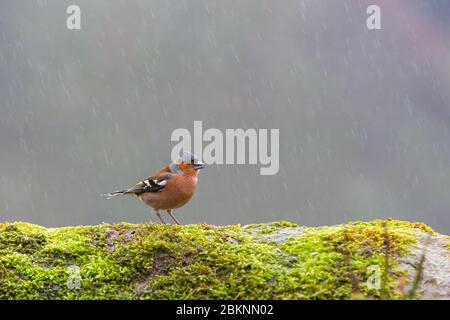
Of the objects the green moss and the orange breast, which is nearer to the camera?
the green moss

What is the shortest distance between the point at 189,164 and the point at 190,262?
10.8 ft

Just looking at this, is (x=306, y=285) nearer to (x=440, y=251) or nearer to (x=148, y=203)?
(x=440, y=251)

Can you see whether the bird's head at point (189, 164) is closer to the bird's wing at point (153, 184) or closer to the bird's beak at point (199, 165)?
the bird's beak at point (199, 165)

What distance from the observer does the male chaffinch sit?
720 cm

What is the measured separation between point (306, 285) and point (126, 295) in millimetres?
1283

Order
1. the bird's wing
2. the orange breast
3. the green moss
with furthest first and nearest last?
the bird's wing
the orange breast
the green moss

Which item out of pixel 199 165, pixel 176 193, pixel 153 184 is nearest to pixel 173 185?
pixel 176 193

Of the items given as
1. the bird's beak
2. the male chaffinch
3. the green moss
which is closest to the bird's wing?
the male chaffinch

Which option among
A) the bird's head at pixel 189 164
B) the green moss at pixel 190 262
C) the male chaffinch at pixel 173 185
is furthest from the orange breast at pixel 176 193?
the green moss at pixel 190 262

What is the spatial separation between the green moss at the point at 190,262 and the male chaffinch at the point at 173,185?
231 cm

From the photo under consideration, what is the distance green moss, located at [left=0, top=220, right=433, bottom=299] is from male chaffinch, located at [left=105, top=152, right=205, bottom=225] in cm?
231

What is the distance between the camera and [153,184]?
742 centimetres

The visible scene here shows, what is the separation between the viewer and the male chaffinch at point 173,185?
7.20 meters

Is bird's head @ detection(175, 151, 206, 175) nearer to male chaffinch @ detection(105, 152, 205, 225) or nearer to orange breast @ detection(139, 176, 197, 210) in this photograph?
male chaffinch @ detection(105, 152, 205, 225)
